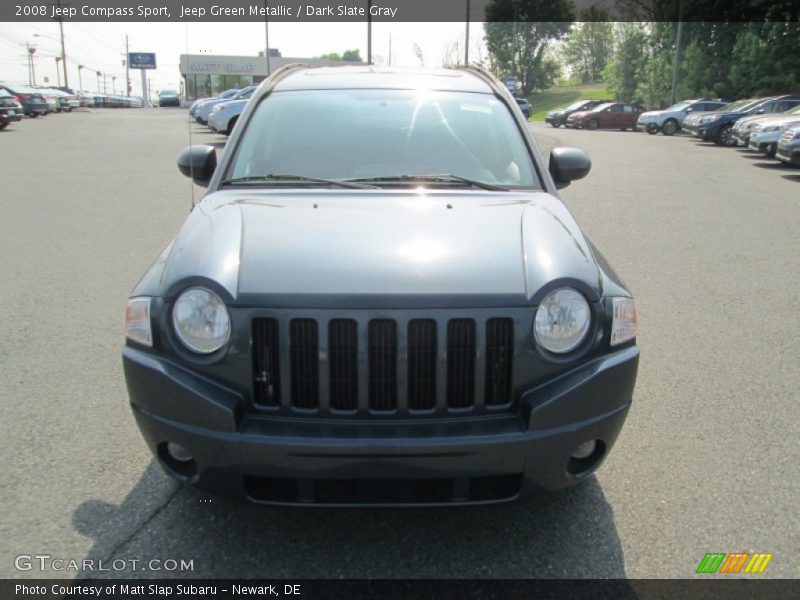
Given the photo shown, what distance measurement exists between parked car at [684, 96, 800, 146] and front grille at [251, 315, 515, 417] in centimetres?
2561

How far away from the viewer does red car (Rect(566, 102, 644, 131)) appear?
4084 cm

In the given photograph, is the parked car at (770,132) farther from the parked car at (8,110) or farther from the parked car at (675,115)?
the parked car at (8,110)

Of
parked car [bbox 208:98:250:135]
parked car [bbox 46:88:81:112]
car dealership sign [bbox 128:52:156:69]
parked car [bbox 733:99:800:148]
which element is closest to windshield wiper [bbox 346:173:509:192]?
parked car [bbox 733:99:800:148]

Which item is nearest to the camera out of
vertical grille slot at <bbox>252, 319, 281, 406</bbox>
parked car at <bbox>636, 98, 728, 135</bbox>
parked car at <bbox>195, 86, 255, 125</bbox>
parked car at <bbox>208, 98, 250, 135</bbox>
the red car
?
vertical grille slot at <bbox>252, 319, 281, 406</bbox>

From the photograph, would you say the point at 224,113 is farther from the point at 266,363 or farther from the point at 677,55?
the point at 677,55

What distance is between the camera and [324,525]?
9.69 feet

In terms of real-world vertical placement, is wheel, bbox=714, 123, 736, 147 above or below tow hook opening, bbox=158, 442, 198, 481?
above

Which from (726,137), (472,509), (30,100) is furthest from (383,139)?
(30,100)

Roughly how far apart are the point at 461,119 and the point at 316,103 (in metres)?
0.84

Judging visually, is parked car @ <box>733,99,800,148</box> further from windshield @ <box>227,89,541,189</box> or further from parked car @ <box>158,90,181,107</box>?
parked car @ <box>158,90,181,107</box>

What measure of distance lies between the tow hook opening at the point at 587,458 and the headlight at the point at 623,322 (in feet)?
1.28

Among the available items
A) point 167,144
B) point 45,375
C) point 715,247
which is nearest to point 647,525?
point 45,375

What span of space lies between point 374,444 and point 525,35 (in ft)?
281

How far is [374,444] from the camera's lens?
2.38 metres
